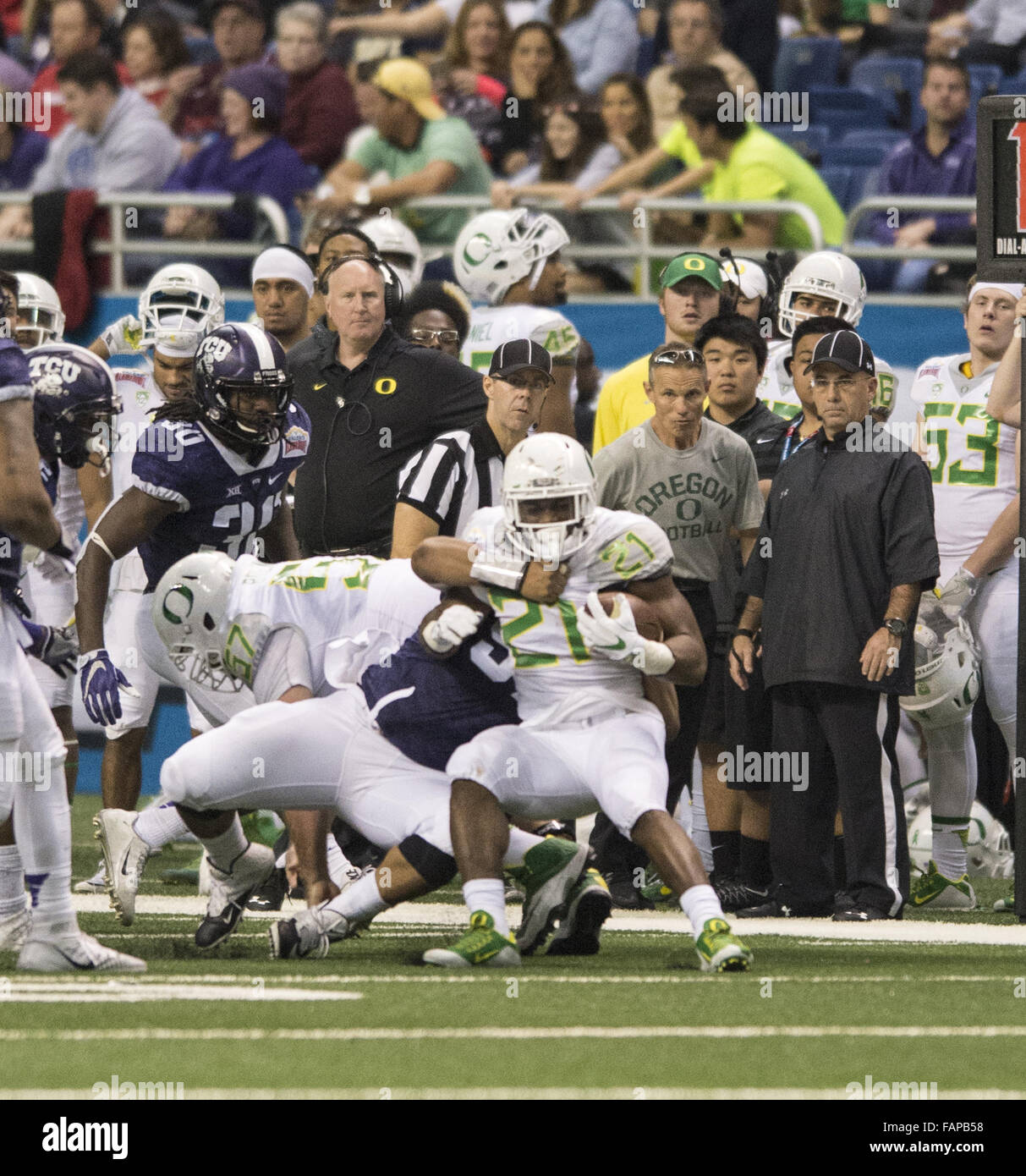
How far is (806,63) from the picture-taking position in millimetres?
14609

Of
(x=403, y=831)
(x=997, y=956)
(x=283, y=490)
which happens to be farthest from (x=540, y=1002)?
(x=283, y=490)

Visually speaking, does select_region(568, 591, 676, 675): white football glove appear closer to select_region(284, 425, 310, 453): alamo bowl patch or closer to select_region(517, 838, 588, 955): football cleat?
select_region(517, 838, 588, 955): football cleat

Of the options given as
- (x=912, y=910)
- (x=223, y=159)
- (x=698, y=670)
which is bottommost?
(x=912, y=910)

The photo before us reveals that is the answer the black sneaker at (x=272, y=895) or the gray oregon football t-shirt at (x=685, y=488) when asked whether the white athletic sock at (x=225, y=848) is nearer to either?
the black sneaker at (x=272, y=895)

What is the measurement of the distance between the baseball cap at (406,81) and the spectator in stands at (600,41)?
1.70 meters

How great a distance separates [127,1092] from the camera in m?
4.74

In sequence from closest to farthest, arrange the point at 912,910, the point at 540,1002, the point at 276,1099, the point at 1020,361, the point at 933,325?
the point at 276,1099, the point at 540,1002, the point at 1020,361, the point at 912,910, the point at 933,325

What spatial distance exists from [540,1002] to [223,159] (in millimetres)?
8407

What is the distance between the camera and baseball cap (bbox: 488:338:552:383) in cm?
775

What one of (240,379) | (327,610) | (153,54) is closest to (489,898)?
(327,610)

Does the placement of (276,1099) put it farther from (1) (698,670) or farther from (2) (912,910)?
(2) (912,910)

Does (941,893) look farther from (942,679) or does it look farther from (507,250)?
(507,250)

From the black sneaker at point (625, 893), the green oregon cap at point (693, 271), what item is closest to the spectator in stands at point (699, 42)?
the green oregon cap at point (693, 271)

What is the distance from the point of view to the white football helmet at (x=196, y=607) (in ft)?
24.7
